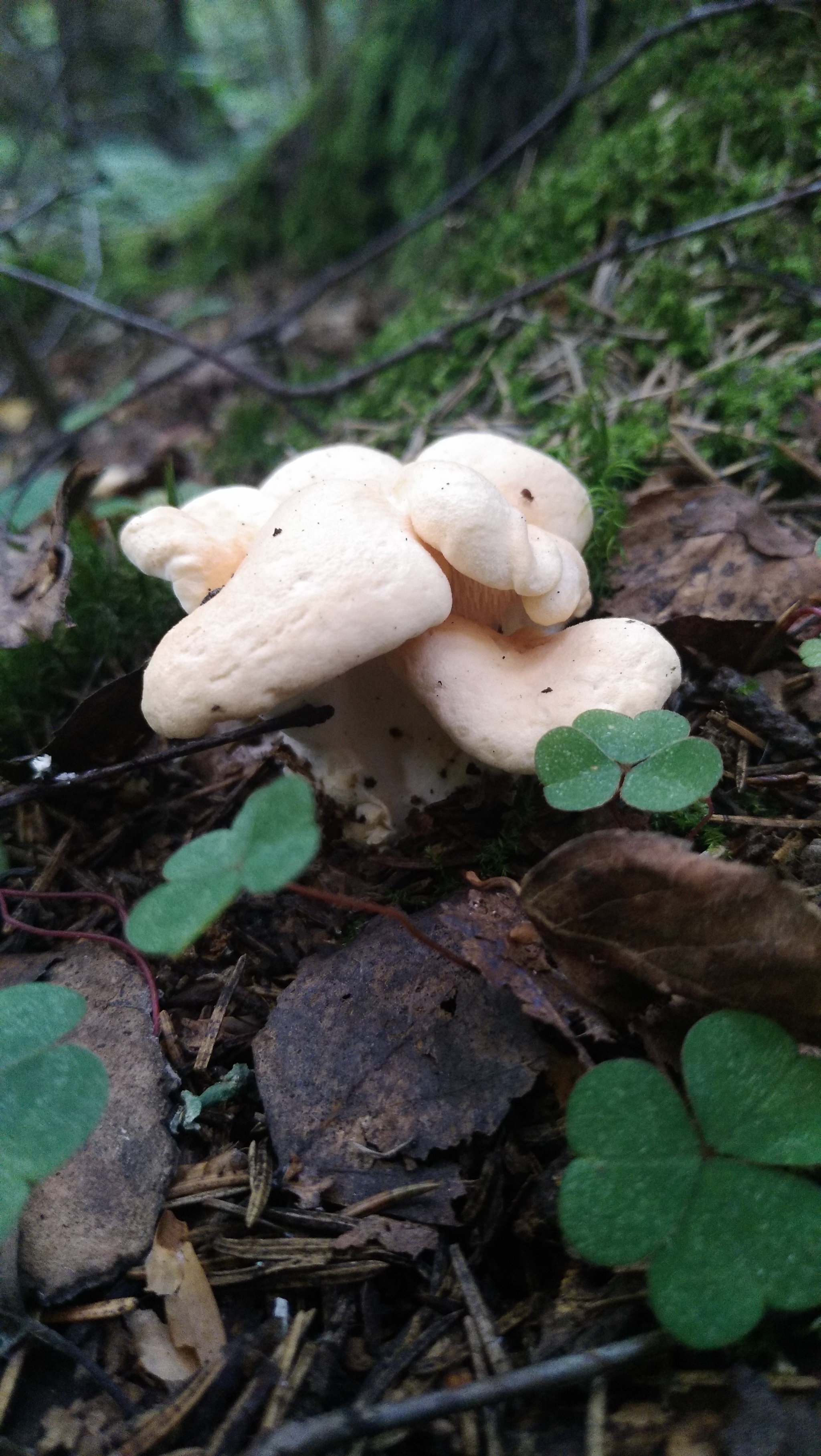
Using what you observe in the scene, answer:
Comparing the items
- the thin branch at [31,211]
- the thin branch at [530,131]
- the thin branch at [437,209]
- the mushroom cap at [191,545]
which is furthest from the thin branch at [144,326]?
the mushroom cap at [191,545]

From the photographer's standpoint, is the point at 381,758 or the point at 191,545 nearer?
the point at 191,545

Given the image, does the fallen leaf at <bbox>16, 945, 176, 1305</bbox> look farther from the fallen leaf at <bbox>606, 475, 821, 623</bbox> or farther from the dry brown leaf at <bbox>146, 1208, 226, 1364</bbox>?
the fallen leaf at <bbox>606, 475, 821, 623</bbox>

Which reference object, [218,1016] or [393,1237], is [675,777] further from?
[218,1016]

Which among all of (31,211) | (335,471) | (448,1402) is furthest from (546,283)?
(448,1402)

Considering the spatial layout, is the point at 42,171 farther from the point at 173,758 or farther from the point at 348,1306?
the point at 348,1306

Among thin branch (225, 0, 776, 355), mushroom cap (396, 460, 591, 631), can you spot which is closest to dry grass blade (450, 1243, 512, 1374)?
mushroom cap (396, 460, 591, 631)

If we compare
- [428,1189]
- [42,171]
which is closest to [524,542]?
[428,1189]

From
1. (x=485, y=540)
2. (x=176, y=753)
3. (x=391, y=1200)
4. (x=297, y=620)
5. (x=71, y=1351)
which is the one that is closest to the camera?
(x=71, y=1351)
